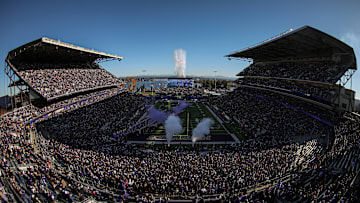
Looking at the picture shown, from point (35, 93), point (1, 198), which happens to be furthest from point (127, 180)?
point (35, 93)

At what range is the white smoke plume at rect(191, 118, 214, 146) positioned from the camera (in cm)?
2515

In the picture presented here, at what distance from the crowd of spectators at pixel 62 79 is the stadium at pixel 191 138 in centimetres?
25

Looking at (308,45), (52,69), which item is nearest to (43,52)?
(52,69)

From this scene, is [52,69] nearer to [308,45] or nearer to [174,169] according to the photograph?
[174,169]

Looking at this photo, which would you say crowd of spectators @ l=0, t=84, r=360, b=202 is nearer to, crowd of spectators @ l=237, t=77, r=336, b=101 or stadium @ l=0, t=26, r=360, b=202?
stadium @ l=0, t=26, r=360, b=202

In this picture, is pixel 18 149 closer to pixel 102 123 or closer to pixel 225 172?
pixel 102 123

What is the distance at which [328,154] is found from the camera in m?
15.4

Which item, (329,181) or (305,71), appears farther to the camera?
(305,71)

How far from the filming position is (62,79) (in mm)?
33938

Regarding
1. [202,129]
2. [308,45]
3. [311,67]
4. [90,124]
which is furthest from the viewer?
[311,67]

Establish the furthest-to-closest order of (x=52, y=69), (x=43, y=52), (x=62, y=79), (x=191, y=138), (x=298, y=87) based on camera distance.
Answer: (x=52, y=69)
(x=62, y=79)
(x=43, y=52)
(x=298, y=87)
(x=191, y=138)

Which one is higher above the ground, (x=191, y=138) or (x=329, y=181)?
(x=329, y=181)

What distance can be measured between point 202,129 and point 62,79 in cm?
2758

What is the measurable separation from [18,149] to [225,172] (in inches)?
697
